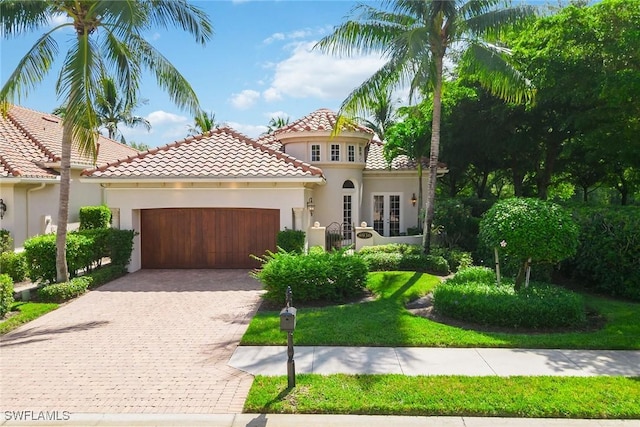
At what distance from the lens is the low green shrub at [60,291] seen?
34.3ft

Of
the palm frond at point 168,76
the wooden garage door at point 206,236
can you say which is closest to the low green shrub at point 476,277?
the wooden garage door at point 206,236

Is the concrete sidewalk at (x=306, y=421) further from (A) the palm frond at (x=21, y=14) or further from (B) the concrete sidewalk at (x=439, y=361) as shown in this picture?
(A) the palm frond at (x=21, y=14)

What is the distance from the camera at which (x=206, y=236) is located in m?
14.4

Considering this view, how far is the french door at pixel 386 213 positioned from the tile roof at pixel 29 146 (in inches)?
510

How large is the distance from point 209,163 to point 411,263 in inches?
290

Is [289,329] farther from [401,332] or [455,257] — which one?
[455,257]

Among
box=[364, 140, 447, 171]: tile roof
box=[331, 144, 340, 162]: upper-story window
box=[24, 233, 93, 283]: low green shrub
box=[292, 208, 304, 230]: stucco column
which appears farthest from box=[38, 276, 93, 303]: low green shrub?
box=[364, 140, 447, 171]: tile roof

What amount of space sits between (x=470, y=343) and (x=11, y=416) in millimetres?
6779

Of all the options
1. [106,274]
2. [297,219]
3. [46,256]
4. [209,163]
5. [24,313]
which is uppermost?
[209,163]

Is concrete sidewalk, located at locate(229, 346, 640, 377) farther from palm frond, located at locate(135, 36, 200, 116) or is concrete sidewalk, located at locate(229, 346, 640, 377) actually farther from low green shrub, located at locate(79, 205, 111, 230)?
low green shrub, located at locate(79, 205, 111, 230)

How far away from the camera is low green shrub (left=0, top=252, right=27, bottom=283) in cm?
1215

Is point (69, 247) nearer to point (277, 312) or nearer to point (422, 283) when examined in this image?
point (277, 312)

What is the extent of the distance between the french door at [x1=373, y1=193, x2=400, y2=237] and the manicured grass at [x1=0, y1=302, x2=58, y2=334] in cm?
1399

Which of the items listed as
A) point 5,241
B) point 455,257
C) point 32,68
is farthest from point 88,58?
point 455,257
